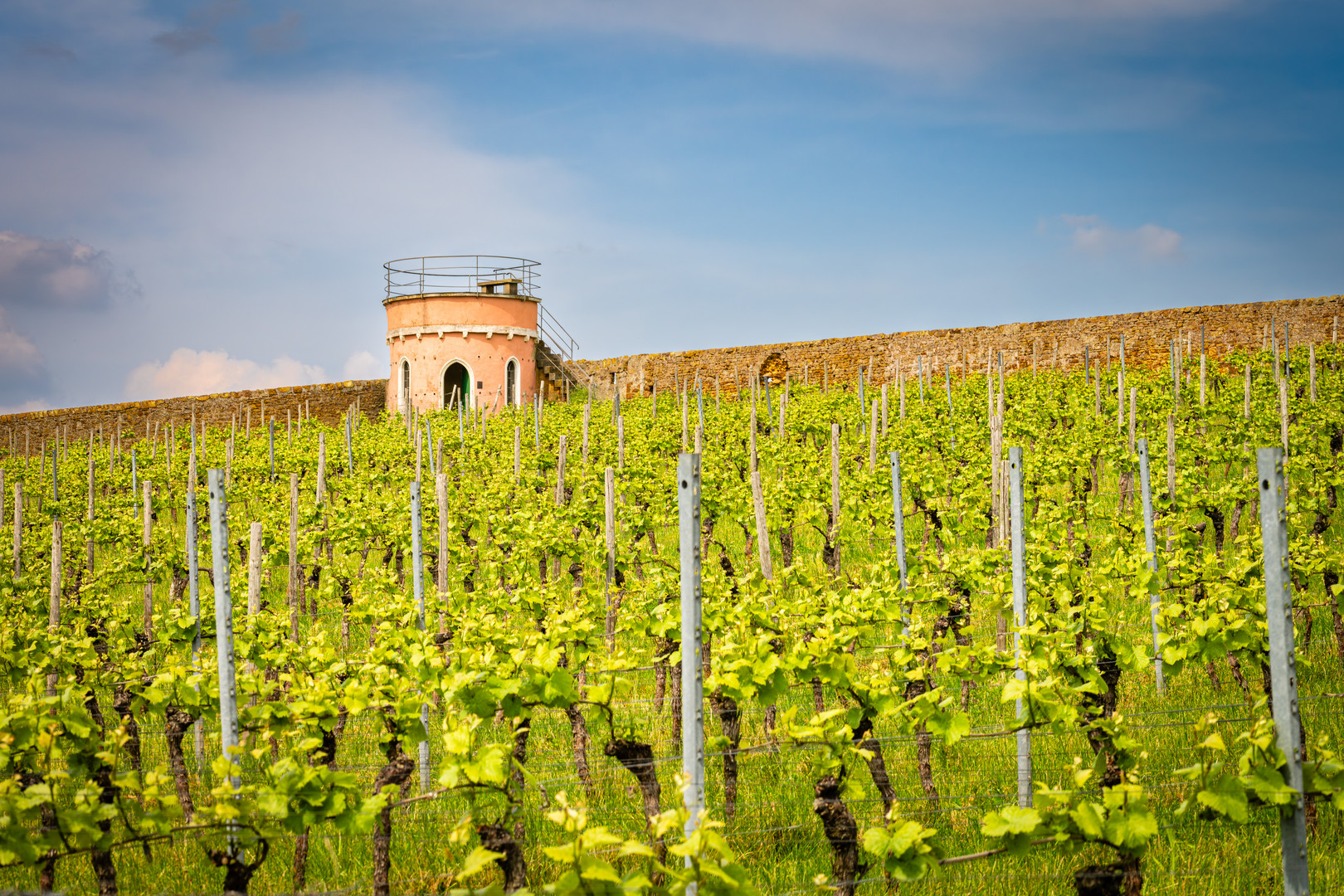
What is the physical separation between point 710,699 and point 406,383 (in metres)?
23.2

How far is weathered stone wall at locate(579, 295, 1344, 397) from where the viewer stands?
77.8 ft

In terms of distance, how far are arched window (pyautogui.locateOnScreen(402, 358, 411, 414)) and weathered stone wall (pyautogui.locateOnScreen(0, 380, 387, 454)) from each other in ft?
11.3

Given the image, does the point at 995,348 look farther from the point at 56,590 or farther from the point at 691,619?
the point at 691,619

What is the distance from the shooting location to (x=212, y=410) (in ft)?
98.3

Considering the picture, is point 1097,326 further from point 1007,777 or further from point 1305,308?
point 1007,777

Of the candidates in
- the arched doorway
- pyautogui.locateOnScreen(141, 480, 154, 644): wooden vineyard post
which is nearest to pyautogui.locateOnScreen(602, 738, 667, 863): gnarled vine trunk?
pyautogui.locateOnScreen(141, 480, 154, 644): wooden vineyard post

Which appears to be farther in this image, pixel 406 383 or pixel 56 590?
pixel 406 383

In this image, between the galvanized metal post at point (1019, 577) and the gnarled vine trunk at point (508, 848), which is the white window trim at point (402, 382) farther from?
the gnarled vine trunk at point (508, 848)

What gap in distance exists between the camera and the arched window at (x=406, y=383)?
2675cm

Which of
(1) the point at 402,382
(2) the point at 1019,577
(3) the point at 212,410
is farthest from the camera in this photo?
(3) the point at 212,410

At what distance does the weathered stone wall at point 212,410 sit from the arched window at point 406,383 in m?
3.44

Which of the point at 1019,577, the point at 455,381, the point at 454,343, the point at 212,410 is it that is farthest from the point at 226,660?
the point at 212,410

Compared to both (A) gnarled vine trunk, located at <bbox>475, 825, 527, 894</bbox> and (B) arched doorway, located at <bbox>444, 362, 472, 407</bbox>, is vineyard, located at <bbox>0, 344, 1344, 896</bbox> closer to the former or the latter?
(A) gnarled vine trunk, located at <bbox>475, 825, 527, 894</bbox>

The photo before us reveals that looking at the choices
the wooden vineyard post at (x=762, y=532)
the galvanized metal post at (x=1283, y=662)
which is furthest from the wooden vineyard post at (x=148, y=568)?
the galvanized metal post at (x=1283, y=662)
